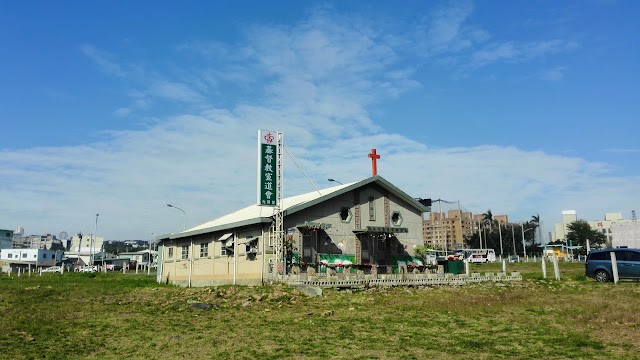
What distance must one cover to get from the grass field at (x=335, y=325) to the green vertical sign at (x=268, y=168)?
653cm

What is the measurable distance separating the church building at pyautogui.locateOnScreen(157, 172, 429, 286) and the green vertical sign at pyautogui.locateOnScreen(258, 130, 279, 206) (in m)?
1.01

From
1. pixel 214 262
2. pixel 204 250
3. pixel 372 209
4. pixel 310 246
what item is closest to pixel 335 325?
pixel 310 246

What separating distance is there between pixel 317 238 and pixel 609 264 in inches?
606

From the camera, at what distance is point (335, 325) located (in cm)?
1442

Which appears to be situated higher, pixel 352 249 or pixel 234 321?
pixel 352 249

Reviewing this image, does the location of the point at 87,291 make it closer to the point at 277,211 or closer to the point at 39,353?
the point at 277,211

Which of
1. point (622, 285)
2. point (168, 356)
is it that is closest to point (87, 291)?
point (168, 356)

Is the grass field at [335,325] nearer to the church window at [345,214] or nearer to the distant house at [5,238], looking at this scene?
the church window at [345,214]

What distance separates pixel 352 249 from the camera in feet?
104

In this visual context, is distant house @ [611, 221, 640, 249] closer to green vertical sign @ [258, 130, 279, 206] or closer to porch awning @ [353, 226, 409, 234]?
porch awning @ [353, 226, 409, 234]

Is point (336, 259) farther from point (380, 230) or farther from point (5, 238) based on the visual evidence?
point (5, 238)

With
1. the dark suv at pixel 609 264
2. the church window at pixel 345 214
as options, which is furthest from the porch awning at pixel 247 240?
the dark suv at pixel 609 264

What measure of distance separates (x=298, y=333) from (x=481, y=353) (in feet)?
15.5

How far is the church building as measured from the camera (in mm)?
28438
